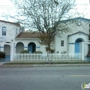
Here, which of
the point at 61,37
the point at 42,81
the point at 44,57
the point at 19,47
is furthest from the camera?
the point at 19,47

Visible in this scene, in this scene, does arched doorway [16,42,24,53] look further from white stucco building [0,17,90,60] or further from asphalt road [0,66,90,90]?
asphalt road [0,66,90,90]

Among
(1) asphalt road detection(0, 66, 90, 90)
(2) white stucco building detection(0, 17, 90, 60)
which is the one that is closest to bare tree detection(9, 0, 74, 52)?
(2) white stucco building detection(0, 17, 90, 60)

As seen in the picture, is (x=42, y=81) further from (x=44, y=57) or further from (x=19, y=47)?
(x=19, y=47)

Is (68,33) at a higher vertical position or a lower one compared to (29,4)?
lower

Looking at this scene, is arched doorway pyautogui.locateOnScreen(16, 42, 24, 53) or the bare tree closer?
the bare tree

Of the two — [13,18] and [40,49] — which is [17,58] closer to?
[13,18]

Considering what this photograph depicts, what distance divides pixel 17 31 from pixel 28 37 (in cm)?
298

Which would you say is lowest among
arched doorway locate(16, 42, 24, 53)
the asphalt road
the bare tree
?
→ the asphalt road

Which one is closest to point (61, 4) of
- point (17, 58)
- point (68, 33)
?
point (68, 33)

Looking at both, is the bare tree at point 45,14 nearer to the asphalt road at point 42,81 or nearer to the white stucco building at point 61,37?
the white stucco building at point 61,37

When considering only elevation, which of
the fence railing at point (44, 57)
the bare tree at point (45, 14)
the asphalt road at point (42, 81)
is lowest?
the asphalt road at point (42, 81)

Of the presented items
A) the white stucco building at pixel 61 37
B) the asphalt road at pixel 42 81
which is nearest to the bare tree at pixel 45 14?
the white stucco building at pixel 61 37

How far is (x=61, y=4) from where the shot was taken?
20922 mm

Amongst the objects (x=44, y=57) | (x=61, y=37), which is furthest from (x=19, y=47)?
(x=44, y=57)
